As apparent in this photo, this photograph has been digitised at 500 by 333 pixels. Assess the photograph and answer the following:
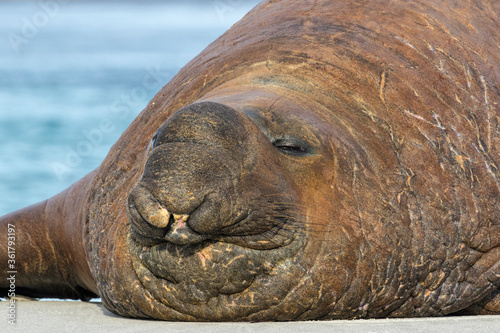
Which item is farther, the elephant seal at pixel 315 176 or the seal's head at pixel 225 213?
the elephant seal at pixel 315 176

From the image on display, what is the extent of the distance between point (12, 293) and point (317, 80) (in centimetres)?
368

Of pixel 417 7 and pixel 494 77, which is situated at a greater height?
pixel 417 7

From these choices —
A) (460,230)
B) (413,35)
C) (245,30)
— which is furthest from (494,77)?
(245,30)

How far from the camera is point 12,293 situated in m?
7.62

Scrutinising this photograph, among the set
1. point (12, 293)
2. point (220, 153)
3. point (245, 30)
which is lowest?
point (12, 293)

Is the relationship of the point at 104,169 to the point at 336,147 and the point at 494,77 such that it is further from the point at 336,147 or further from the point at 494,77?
the point at 494,77

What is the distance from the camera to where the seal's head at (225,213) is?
411cm

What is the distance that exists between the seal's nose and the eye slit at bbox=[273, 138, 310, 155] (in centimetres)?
32

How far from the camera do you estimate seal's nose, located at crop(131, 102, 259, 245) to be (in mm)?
4078

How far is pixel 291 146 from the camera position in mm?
4582

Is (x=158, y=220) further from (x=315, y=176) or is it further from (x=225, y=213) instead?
(x=315, y=176)

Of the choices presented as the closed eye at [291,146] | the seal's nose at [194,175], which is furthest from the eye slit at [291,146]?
the seal's nose at [194,175]

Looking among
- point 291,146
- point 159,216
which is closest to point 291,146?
point 291,146

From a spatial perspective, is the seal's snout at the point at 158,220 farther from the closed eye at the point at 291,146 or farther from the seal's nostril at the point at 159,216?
the closed eye at the point at 291,146
